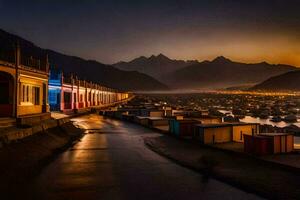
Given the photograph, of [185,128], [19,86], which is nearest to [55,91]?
[19,86]

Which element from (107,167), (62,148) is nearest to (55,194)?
(107,167)

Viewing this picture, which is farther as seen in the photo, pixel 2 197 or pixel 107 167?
pixel 107 167

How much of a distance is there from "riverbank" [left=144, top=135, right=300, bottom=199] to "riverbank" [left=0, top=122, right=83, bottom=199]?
30.7 ft

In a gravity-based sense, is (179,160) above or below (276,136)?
below

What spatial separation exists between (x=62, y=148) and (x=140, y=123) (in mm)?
27711

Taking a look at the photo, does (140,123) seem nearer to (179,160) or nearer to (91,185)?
(179,160)

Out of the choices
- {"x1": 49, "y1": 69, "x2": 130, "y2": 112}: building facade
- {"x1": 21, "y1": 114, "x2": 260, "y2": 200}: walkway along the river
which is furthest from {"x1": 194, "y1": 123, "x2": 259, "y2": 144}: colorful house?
{"x1": 49, "y1": 69, "x2": 130, "y2": 112}: building facade

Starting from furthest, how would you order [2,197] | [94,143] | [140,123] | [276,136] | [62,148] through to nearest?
[140,123] < [94,143] < [62,148] < [276,136] < [2,197]

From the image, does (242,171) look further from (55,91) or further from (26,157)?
(55,91)

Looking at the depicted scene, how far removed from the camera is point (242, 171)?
845 inches

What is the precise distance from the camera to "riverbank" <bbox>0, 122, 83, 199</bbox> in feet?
59.3

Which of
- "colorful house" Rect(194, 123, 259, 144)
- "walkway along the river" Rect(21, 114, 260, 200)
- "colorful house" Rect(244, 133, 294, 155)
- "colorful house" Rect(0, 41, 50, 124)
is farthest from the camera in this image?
"colorful house" Rect(194, 123, 259, 144)

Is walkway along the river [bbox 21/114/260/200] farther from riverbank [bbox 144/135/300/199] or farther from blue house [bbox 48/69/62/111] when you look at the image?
blue house [bbox 48/69/62/111]

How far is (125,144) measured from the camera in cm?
3384
